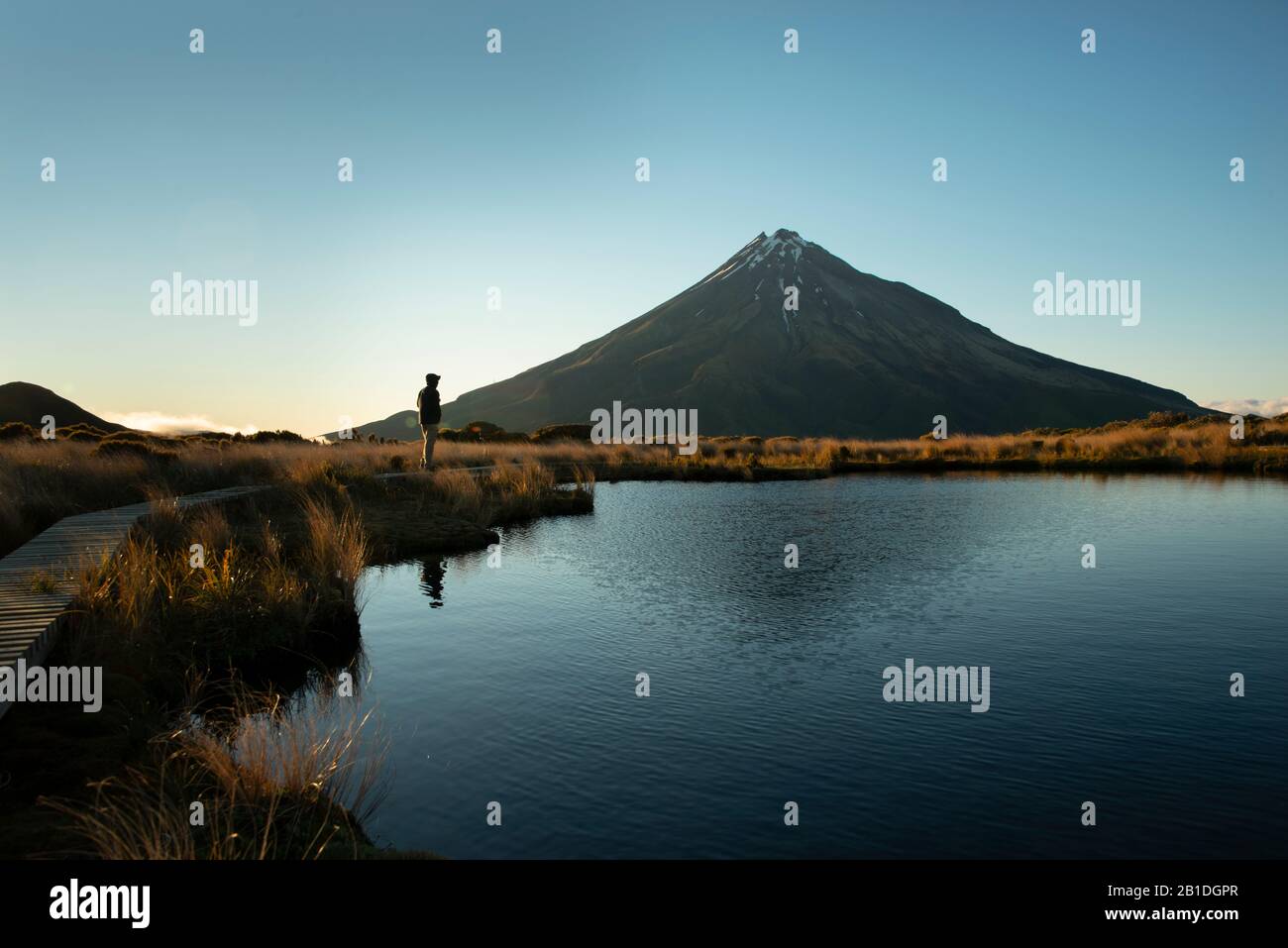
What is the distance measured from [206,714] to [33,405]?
147 meters

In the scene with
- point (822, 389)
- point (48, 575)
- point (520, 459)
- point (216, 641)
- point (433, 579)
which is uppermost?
point (822, 389)

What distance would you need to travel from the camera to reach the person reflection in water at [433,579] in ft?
45.0

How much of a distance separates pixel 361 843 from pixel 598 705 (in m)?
3.61

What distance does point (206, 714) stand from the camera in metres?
7.82

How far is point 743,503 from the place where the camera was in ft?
86.8

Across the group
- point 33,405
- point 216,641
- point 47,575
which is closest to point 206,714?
point 216,641

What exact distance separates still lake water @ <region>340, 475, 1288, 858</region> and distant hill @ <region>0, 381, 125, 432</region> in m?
129

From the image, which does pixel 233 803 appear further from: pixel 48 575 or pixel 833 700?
pixel 48 575

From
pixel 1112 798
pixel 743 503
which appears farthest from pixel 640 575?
pixel 743 503

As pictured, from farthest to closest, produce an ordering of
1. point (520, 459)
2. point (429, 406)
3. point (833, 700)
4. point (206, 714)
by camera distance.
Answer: point (520, 459) < point (429, 406) < point (833, 700) < point (206, 714)

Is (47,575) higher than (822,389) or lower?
lower

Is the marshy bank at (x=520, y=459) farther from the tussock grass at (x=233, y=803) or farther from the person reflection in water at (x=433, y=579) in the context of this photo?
the tussock grass at (x=233, y=803)

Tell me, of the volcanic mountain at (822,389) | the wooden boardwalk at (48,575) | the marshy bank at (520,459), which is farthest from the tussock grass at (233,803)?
the volcanic mountain at (822,389)
